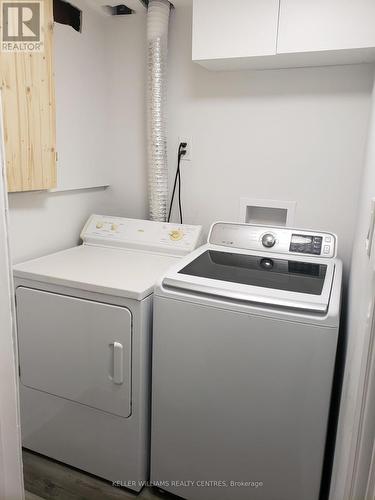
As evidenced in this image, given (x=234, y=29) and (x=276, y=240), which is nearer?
(x=234, y=29)

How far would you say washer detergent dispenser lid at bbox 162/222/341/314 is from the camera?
1421 mm

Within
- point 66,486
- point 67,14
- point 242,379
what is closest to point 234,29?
point 67,14

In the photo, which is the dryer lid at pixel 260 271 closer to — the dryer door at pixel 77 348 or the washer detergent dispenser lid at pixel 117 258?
the washer detergent dispenser lid at pixel 117 258

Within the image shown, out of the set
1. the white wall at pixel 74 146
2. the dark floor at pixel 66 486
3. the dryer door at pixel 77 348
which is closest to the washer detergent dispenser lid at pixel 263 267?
the dryer door at pixel 77 348

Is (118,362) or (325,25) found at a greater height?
(325,25)

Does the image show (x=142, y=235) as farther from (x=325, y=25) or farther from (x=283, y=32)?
(x=325, y=25)

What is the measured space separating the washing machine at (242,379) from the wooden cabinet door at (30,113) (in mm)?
820

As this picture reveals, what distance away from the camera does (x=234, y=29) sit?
5.74 ft

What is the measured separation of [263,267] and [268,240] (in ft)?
0.75

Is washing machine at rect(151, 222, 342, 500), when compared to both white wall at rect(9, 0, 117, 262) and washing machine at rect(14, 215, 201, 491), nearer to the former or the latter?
washing machine at rect(14, 215, 201, 491)

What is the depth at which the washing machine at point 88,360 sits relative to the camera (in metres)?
1.60

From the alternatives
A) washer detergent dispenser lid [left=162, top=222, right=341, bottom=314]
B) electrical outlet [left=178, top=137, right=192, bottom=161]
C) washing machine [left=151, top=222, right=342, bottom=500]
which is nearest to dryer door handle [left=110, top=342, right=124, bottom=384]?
washing machine [left=151, top=222, right=342, bottom=500]

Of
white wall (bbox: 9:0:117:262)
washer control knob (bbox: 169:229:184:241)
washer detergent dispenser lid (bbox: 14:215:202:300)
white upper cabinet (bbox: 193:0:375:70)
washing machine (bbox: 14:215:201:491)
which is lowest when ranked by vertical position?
washing machine (bbox: 14:215:201:491)

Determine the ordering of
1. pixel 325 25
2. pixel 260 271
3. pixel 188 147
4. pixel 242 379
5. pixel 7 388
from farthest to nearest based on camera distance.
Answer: pixel 188 147, pixel 260 271, pixel 325 25, pixel 242 379, pixel 7 388
